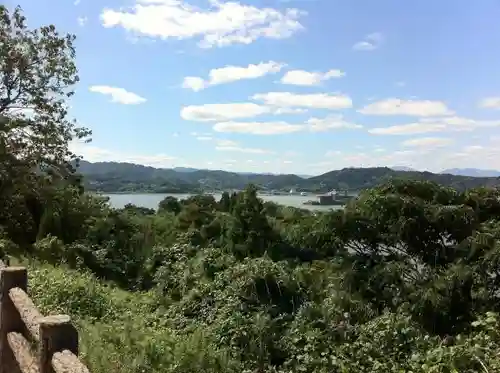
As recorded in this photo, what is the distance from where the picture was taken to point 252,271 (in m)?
10.1

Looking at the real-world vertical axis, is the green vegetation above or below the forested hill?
below

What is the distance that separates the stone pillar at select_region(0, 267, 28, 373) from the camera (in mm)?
3805

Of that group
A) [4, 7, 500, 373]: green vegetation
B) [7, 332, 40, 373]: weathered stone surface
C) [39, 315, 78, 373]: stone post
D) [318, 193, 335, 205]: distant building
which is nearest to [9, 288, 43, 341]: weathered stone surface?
[7, 332, 40, 373]: weathered stone surface

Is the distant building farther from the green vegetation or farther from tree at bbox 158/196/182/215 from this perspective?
tree at bbox 158/196/182/215

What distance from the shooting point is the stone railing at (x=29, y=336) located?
2.59 metres

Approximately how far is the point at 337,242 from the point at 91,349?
20.3 ft

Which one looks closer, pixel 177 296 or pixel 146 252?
pixel 177 296

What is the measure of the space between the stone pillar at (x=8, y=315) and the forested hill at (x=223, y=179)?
7950mm

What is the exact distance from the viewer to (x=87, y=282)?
9273mm

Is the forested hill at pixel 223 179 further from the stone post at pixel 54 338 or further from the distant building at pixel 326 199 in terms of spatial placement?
the stone post at pixel 54 338

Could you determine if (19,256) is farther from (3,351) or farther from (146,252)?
(3,351)

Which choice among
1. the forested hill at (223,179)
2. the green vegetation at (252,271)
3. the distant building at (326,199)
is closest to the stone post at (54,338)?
the green vegetation at (252,271)

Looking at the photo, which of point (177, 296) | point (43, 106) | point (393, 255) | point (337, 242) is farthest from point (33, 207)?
point (393, 255)

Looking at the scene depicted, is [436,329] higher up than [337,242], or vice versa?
[337,242]
